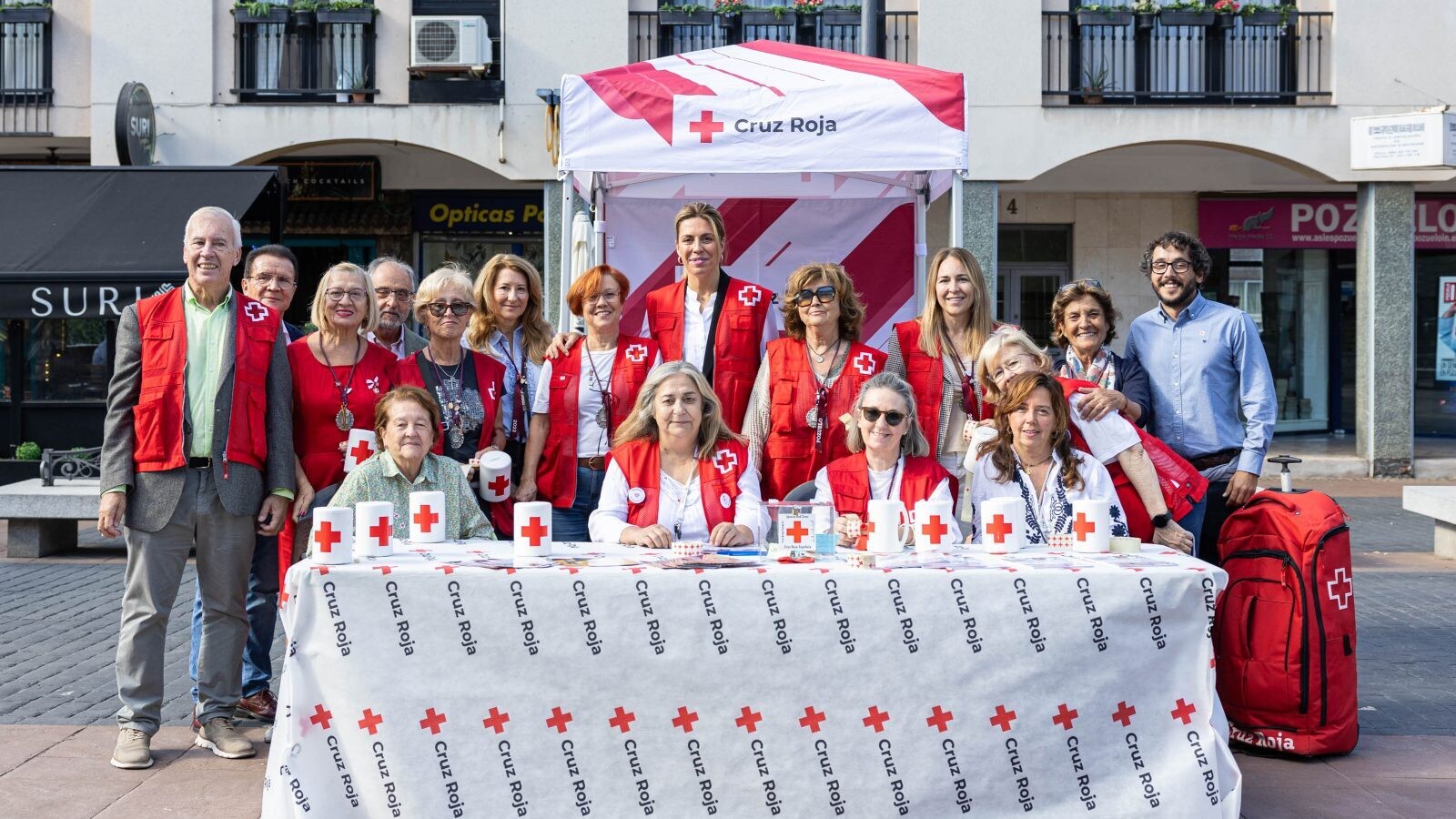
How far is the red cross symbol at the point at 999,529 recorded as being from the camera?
13.5 feet

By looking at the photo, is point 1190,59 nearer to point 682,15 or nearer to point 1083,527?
point 682,15

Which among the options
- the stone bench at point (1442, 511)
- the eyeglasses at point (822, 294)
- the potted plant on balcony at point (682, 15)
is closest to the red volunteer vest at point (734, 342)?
the eyeglasses at point (822, 294)

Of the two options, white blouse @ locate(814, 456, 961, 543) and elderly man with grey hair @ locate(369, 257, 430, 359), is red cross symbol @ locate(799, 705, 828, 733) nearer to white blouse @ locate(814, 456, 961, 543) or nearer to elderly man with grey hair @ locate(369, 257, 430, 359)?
white blouse @ locate(814, 456, 961, 543)

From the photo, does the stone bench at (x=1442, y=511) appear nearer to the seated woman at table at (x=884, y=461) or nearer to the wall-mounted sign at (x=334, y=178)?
the seated woman at table at (x=884, y=461)

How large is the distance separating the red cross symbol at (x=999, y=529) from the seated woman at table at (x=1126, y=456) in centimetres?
77

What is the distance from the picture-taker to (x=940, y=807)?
378 centimetres

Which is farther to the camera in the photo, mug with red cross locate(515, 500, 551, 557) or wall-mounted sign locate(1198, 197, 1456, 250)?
wall-mounted sign locate(1198, 197, 1456, 250)

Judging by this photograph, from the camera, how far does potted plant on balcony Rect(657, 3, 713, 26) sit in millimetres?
14438

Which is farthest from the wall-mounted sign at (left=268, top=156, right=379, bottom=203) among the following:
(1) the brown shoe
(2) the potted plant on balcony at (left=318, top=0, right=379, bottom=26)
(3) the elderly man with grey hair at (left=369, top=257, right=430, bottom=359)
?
(1) the brown shoe

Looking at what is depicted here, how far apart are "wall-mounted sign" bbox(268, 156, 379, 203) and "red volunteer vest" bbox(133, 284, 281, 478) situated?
38.1 ft

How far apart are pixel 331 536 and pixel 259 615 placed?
1.51 meters

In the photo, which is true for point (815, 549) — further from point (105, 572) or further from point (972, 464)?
point (105, 572)

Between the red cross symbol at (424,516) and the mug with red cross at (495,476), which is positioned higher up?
the mug with red cross at (495,476)

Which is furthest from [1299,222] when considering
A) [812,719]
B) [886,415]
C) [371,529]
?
[371,529]
